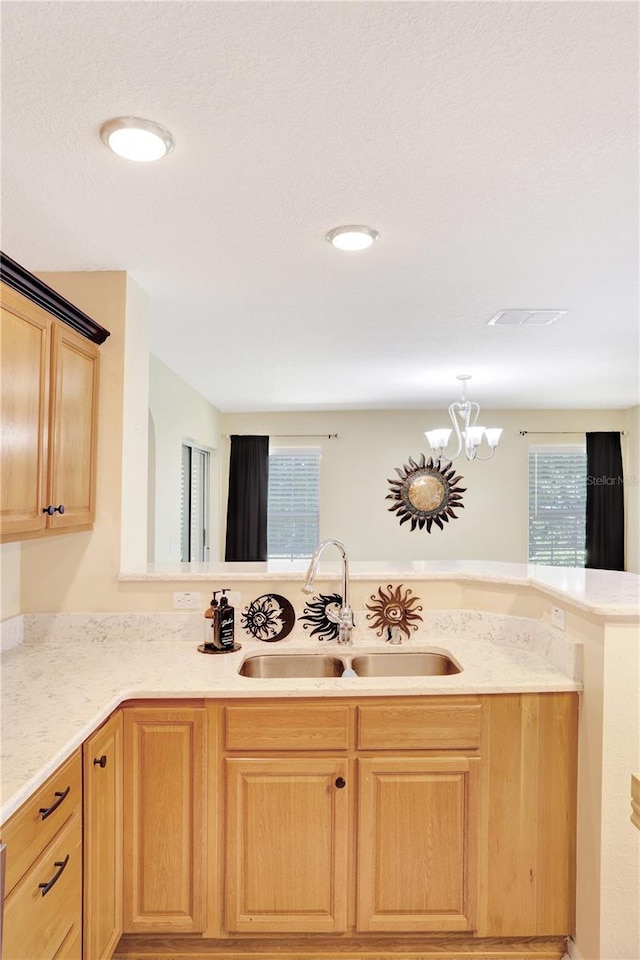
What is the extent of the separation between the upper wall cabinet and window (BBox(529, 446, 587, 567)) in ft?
18.0

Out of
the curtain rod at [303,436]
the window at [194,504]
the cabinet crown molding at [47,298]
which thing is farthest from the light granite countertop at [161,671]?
the curtain rod at [303,436]

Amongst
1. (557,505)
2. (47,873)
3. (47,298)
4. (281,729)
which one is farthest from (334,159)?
(557,505)

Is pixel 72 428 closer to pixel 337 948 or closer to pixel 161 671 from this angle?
pixel 161 671

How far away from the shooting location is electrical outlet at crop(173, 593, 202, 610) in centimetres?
268

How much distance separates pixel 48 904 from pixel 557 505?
6.47 meters

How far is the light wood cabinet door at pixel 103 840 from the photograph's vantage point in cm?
176

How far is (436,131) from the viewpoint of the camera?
5.47 feet

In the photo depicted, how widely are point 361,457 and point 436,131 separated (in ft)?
17.6

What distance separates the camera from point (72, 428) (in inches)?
95.4

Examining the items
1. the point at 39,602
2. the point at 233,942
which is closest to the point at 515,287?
the point at 39,602

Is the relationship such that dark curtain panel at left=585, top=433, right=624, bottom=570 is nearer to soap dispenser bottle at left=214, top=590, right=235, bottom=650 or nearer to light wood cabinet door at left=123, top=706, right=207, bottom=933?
soap dispenser bottle at left=214, top=590, right=235, bottom=650

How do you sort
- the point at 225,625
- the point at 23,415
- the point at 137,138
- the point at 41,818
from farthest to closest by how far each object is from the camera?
1. the point at 225,625
2. the point at 23,415
3. the point at 137,138
4. the point at 41,818

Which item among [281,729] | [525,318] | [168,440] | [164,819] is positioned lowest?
[164,819]

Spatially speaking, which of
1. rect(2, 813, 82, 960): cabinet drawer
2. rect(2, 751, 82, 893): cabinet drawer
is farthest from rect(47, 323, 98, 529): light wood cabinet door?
rect(2, 813, 82, 960): cabinet drawer
